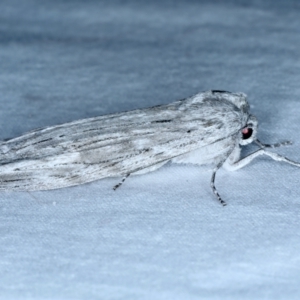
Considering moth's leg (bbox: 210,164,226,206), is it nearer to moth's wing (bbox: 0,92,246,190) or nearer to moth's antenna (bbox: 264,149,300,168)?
moth's wing (bbox: 0,92,246,190)

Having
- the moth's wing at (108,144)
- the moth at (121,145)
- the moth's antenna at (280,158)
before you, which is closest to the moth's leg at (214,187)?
the moth at (121,145)

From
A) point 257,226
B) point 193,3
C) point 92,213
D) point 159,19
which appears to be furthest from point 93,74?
point 257,226

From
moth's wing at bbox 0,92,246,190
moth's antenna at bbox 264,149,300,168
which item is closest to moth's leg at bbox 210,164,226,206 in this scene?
moth's wing at bbox 0,92,246,190

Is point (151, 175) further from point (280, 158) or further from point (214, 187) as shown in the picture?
point (280, 158)

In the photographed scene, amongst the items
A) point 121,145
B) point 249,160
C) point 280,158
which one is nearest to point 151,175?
point 121,145

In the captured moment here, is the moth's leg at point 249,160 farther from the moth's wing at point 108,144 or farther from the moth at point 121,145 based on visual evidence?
the moth's wing at point 108,144

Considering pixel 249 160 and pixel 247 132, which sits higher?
pixel 247 132

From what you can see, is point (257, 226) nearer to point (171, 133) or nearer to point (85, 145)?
point (171, 133)
